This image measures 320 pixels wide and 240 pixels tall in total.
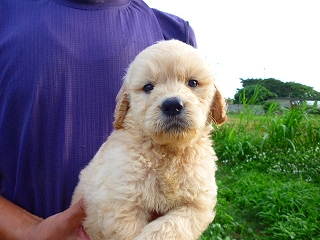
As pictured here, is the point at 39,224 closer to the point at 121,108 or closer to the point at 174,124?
the point at 121,108

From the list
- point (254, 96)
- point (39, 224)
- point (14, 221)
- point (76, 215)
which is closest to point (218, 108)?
point (76, 215)

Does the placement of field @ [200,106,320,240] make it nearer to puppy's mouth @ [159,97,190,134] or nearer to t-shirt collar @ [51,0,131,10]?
puppy's mouth @ [159,97,190,134]

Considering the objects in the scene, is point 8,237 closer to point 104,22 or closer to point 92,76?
point 92,76

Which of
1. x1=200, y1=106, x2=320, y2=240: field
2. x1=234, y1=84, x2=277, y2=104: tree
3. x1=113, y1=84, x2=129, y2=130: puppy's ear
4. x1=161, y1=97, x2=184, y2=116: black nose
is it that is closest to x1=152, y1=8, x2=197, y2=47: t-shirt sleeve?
x1=113, y1=84, x2=129, y2=130: puppy's ear

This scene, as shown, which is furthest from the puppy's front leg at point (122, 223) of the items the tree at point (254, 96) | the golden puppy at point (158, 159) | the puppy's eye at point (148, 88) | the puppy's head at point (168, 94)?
the tree at point (254, 96)

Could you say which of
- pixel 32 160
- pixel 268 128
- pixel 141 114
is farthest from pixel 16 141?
pixel 268 128
